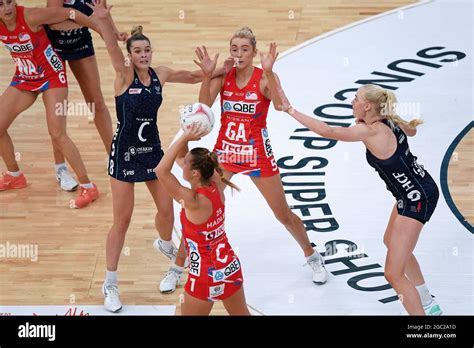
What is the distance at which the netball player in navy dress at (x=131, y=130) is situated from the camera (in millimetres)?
8969

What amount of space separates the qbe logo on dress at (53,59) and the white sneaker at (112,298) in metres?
2.33

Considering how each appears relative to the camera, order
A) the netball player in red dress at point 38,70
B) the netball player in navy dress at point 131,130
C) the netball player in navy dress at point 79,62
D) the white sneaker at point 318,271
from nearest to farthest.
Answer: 1. the netball player in navy dress at point 131,130
2. the white sneaker at point 318,271
3. the netball player in red dress at point 38,70
4. the netball player in navy dress at point 79,62

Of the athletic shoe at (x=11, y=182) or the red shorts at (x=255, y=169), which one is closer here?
the red shorts at (x=255, y=169)

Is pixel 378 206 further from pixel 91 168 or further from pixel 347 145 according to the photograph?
pixel 91 168

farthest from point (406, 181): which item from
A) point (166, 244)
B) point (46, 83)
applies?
point (46, 83)

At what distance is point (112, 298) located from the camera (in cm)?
924

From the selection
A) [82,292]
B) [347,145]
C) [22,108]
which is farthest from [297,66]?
[82,292]

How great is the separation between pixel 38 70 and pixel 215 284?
11.6 feet

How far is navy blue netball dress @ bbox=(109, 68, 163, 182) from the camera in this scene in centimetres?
899

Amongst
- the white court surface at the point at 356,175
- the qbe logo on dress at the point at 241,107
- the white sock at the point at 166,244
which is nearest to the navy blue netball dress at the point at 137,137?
the qbe logo on dress at the point at 241,107

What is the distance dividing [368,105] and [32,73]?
3534 mm

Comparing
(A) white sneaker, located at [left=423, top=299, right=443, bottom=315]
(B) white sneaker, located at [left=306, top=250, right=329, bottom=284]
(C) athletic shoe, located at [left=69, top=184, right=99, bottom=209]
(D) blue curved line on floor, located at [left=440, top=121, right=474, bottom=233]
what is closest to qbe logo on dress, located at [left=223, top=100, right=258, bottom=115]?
(B) white sneaker, located at [left=306, top=250, right=329, bottom=284]

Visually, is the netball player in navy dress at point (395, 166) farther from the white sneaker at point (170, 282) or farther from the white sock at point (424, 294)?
the white sneaker at point (170, 282)
